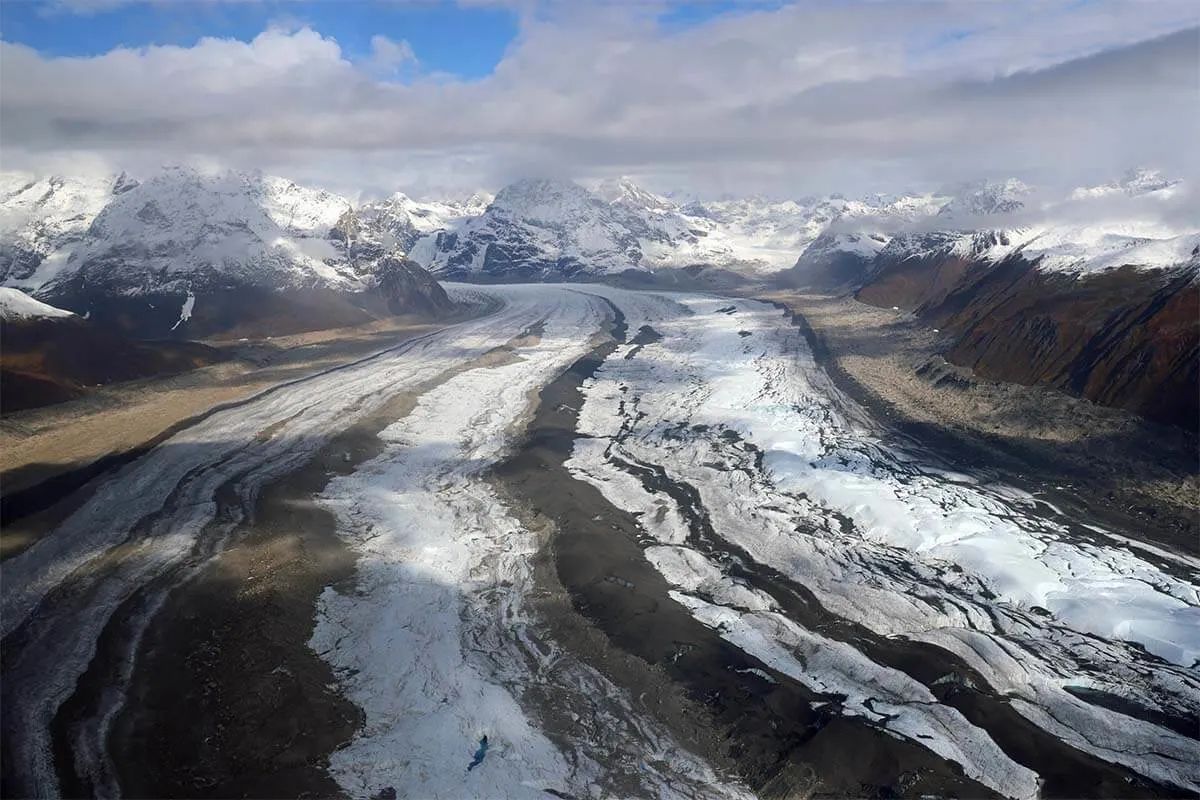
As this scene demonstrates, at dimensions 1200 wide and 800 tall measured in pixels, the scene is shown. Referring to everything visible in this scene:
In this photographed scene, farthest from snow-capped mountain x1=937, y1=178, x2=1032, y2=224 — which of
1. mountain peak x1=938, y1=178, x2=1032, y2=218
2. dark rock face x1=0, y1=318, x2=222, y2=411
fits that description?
dark rock face x1=0, y1=318, x2=222, y2=411

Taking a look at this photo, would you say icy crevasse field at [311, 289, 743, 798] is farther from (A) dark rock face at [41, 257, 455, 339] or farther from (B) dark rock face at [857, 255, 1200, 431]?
(A) dark rock face at [41, 257, 455, 339]

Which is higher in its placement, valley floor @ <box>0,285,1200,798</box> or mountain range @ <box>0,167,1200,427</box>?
mountain range @ <box>0,167,1200,427</box>

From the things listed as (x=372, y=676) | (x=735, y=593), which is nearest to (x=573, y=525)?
(x=735, y=593)

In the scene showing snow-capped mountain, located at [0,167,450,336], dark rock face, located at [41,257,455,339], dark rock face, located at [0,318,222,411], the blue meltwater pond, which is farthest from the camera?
snow-capped mountain, located at [0,167,450,336]

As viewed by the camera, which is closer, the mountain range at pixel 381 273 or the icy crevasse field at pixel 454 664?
the icy crevasse field at pixel 454 664

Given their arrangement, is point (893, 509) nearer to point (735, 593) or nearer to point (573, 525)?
point (735, 593)

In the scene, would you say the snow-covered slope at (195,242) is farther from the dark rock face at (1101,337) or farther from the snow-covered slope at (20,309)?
the dark rock face at (1101,337)

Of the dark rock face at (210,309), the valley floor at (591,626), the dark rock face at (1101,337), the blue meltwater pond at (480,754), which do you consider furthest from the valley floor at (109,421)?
the dark rock face at (1101,337)
